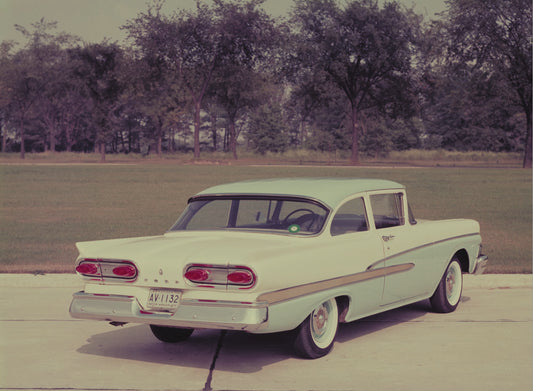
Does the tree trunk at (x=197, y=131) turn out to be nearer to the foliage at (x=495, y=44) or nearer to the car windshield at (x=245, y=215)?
A: the foliage at (x=495, y=44)

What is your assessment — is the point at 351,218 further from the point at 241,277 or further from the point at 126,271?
the point at 126,271

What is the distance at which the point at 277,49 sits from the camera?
7594 cm

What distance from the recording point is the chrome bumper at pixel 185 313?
18.7 feet

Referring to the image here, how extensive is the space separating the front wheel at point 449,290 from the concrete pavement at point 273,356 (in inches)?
4.4

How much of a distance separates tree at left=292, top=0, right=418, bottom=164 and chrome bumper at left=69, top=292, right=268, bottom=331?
211ft

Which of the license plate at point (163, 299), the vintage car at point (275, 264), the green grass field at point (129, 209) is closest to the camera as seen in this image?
the vintage car at point (275, 264)

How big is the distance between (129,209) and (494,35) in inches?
1936

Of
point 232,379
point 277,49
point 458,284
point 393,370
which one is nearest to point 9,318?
point 232,379

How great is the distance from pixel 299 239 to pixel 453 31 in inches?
2436

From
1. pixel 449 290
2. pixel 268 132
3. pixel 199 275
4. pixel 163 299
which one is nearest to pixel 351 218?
pixel 449 290

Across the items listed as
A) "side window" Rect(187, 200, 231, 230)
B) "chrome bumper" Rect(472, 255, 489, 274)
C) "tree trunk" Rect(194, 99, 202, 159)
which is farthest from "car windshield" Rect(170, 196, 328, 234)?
"tree trunk" Rect(194, 99, 202, 159)

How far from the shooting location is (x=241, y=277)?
19.0 ft

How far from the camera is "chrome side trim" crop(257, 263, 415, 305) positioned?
5.87m

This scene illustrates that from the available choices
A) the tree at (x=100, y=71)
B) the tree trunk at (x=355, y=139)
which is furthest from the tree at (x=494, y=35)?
the tree at (x=100, y=71)
